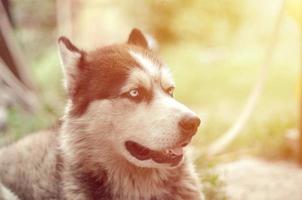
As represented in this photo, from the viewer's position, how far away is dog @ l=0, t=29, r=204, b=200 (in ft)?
6.31

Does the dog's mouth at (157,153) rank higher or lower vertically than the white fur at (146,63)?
lower

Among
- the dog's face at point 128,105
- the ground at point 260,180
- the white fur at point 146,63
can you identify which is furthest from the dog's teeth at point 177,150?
the ground at point 260,180

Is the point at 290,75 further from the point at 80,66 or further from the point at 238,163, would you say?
the point at 80,66

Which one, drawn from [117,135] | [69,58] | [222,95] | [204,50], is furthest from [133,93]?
[222,95]

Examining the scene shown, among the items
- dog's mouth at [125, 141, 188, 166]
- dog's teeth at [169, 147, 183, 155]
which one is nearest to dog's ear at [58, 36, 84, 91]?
dog's mouth at [125, 141, 188, 166]

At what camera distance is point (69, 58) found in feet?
6.69

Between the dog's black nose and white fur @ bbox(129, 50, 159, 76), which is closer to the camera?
the dog's black nose

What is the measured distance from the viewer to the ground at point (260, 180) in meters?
2.56

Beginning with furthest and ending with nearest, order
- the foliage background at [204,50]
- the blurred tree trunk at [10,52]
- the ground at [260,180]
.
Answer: the blurred tree trunk at [10,52] < the foliage background at [204,50] < the ground at [260,180]

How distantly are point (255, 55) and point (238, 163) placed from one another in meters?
0.60

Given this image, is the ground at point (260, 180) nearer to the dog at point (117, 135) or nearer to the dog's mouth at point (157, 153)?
the dog at point (117, 135)

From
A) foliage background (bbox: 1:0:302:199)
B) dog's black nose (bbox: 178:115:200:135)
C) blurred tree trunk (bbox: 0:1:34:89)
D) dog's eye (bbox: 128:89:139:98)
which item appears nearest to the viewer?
dog's black nose (bbox: 178:115:200:135)

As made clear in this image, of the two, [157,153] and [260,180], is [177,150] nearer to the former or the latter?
[157,153]

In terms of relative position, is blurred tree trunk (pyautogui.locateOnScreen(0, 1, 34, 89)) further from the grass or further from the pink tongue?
the pink tongue
